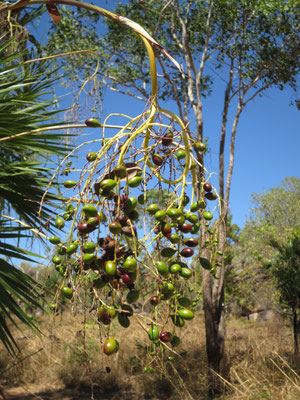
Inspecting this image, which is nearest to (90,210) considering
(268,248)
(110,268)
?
(110,268)

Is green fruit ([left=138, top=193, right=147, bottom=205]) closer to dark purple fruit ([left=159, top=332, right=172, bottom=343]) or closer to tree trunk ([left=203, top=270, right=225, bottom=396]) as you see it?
dark purple fruit ([left=159, top=332, right=172, bottom=343])

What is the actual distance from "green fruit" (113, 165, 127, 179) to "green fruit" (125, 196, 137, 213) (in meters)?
0.06

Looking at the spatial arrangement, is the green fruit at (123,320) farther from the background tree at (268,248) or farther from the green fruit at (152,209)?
the background tree at (268,248)

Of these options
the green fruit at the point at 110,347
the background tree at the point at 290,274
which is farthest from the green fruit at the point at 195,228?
the background tree at the point at 290,274

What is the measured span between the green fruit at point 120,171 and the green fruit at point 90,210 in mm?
94

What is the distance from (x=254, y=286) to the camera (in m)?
15.4

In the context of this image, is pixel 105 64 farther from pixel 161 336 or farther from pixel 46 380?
pixel 161 336

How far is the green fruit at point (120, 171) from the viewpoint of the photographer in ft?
2.87

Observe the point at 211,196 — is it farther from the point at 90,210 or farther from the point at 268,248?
the point at 268,248

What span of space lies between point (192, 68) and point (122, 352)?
5730mm

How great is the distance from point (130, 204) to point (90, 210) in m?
0.09

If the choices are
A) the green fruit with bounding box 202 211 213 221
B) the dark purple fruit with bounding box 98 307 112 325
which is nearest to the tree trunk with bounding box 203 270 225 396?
the green fruit with bounding box 202 211 213 221

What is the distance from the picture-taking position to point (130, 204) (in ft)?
2.82

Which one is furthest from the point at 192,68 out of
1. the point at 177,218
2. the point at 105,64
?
the point at 177,218
